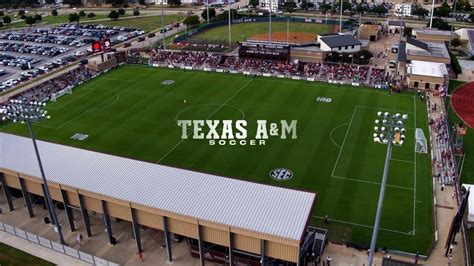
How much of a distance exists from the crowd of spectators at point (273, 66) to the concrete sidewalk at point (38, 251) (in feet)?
172

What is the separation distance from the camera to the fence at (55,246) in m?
34.2

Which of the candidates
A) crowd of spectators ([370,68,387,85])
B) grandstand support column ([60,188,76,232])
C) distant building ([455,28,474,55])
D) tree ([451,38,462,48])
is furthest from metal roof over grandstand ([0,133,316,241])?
tree ([451,38,462,48])

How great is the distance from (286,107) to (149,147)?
22319 millimetres

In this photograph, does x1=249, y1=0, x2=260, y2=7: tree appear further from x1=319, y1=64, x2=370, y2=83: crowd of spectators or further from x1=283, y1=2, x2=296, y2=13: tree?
x1=319, y1=64, x2=370, y2=83: crowd of spectators

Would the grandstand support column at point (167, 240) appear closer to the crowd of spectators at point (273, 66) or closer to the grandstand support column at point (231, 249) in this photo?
the grandstand support column at point (231, 249)

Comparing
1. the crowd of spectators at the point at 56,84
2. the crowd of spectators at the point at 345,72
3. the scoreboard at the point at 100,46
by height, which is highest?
the scoreboard at the point at 100,46

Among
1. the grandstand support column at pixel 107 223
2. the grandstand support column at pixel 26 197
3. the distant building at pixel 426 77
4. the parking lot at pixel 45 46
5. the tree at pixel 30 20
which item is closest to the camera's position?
the grandstand support column at pixel 107 223

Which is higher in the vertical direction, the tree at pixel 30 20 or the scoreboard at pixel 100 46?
the tree at pixel 30 20

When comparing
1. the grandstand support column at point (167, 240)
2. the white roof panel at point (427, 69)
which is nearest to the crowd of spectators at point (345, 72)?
the white roof panel at point (427, 69)

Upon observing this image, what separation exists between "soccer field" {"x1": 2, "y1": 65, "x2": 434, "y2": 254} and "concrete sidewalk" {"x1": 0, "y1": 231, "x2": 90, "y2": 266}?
1703 cm

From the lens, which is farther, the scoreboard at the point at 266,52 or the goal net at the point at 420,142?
the scoreboard at the point at 266,52

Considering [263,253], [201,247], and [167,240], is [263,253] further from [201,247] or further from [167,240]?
[167,240]

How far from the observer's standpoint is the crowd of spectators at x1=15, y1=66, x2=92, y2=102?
7138 cm

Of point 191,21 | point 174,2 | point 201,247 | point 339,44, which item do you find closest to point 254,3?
point 174,2
